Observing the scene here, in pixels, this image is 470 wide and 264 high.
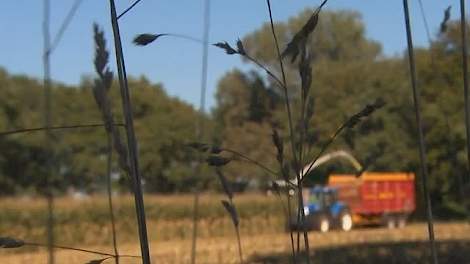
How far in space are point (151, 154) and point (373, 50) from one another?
72.8 feet

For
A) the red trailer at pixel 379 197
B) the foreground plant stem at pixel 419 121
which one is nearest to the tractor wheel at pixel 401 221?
the red trailer at pixel 379 197

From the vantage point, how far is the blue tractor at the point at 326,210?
1053 inches

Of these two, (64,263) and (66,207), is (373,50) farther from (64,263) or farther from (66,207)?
(64,263)

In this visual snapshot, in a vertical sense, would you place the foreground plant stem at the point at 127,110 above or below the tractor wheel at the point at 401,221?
above

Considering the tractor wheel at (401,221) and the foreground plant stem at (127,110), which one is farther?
the tractor wheel at (401,221)

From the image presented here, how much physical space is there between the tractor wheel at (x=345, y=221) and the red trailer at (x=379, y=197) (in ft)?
1.65

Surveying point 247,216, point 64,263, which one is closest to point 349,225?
point 247,216

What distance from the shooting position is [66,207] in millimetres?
26922

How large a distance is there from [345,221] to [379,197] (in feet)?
9.26

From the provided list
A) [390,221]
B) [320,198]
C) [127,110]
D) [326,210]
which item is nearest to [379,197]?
[390,221]

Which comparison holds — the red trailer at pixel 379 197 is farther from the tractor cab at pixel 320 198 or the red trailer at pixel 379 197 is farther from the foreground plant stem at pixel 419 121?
the foreground plant stem at pixel 419 121

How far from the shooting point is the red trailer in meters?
29.7

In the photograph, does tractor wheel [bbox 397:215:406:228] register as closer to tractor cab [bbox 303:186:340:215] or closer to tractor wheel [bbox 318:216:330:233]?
tractor cab [bbox 303:186:340:215]

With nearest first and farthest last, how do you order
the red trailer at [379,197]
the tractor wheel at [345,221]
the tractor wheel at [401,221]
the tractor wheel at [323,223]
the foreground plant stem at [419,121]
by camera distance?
the foreground plant stem at [419,121]
the tractor wheel at [323,223]
the tractor wheel at [345,221]
the red trailer at [379,197]
the tractor wheel at [401,221]
